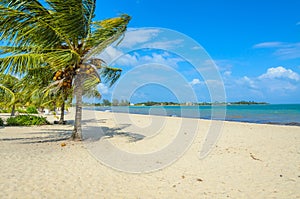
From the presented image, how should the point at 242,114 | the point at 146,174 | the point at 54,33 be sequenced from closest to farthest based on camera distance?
the point at 146,174 → the point at 54,33 → the point at 242,114

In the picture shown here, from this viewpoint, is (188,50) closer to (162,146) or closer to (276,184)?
(162,146)

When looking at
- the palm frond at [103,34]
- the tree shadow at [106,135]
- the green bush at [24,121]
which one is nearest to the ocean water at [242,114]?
the tree shadow at [106,135]

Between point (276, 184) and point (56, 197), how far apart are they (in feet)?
13.8

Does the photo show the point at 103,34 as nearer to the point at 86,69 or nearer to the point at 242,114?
the point at 86,69

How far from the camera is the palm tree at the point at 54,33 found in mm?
6617

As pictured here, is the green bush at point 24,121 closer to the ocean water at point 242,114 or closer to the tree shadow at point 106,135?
the tree shadow at point 106,135

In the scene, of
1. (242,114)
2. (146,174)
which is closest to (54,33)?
(146,174)

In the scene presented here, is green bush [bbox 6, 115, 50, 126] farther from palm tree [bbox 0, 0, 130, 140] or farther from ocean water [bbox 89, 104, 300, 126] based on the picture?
ocean water [bbox 89, 104, 300, 126]

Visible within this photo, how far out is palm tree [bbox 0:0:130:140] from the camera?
6.62 metres

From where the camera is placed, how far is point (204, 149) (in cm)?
793

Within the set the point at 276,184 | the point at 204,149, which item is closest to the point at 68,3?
the point at 204,149

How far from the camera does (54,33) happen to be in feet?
23.8

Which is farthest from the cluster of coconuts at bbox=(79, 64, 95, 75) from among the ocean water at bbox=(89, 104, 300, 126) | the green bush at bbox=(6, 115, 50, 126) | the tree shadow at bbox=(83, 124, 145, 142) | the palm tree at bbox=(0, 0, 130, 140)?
the ocean water at bbox=(89, 104, 300, 126)

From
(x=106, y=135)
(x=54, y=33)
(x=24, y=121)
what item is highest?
(x=54, y=33)
